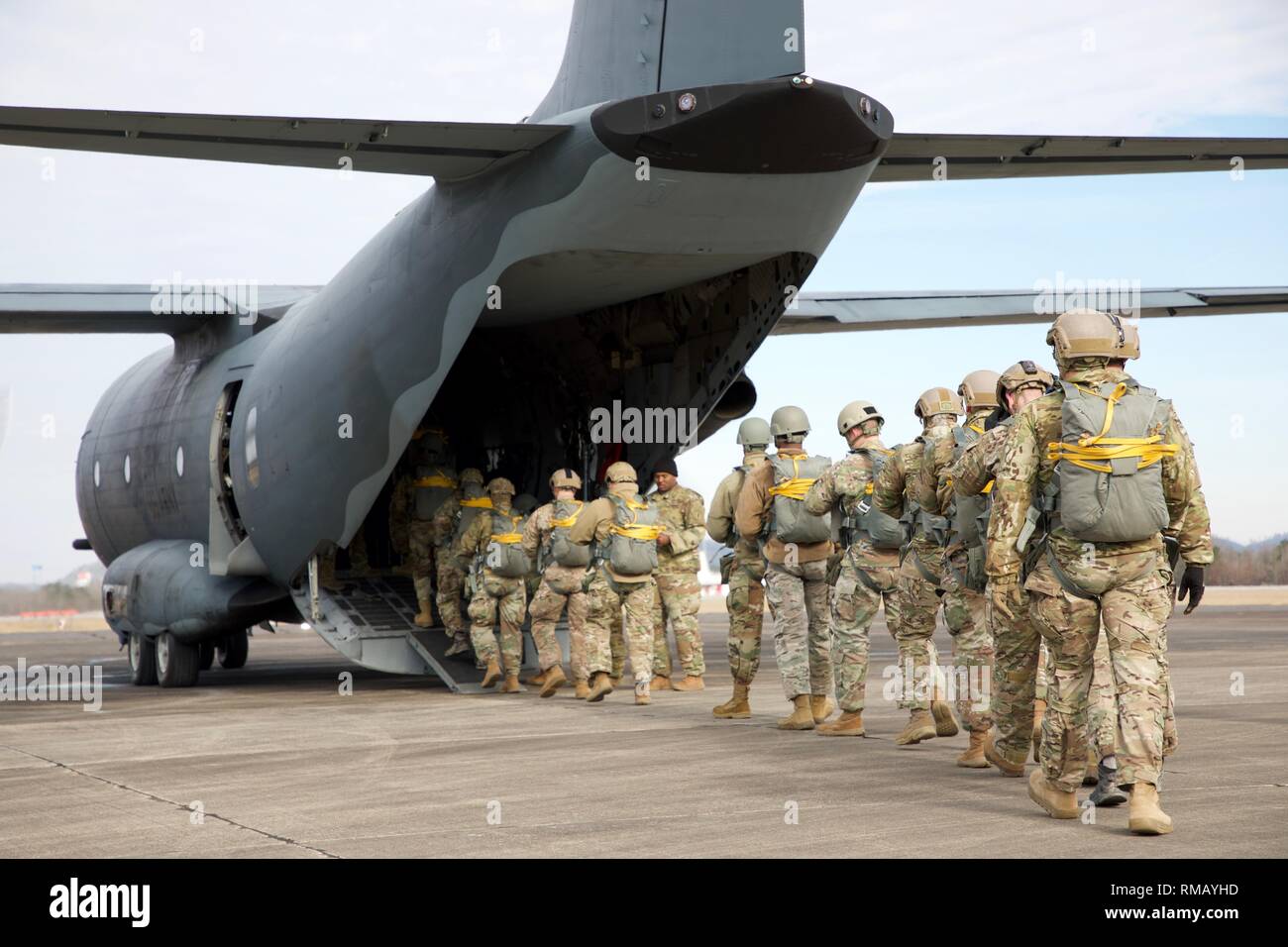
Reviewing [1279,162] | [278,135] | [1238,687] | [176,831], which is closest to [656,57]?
[278,135]

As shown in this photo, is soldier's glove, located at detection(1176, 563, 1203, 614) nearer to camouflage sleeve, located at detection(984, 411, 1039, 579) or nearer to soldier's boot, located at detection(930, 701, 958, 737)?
camouflage sleeve, located at detection(984, 411, 1039, 579)

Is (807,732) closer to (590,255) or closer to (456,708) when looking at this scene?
(456,708)

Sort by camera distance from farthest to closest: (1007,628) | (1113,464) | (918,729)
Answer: (918,729) < (1007,628) < (1113,464)

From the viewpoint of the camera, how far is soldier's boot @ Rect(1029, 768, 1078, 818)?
6457 mm

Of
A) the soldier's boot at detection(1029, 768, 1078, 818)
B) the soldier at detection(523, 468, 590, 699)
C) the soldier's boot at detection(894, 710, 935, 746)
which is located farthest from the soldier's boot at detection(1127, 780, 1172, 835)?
the soldier at detection(523, 468, 590, 699)

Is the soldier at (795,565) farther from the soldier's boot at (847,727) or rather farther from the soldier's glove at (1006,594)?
the soldier's glove at (1006,594)

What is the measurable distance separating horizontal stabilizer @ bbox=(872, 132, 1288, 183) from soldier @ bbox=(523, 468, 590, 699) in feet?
13.5

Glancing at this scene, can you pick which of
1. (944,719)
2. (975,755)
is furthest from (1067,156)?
(975,755)

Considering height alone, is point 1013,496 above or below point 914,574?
above

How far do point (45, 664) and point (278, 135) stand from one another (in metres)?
14.2

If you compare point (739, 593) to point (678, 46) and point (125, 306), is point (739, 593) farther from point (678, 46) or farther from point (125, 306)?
point (125, 306)

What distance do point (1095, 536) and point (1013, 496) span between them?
0.45 meters

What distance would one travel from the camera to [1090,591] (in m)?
6.26

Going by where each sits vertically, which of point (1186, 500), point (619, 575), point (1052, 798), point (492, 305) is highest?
point (492, 305)
